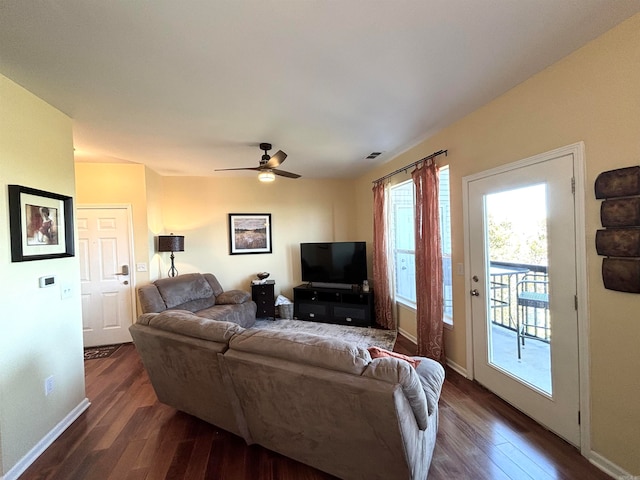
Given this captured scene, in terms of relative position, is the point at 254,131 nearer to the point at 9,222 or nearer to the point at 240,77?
the point at 240,77

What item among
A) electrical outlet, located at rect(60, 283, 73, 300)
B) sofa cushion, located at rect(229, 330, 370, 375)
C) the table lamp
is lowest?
sofa cushion, located at rect(229, 330, 370, 375)

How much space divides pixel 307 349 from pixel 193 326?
0.92 meters

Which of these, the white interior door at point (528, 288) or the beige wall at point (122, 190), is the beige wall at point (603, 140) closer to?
the white interior door at point (528, 288)

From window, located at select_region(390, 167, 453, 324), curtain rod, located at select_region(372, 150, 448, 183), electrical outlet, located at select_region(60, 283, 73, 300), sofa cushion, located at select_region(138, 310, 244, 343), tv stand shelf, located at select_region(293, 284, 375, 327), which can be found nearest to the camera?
sofa cushion, located at select_region(138, 310, 244, 343)

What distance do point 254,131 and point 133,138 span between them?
134 centimetres

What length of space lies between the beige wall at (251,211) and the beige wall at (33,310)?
2.37 m

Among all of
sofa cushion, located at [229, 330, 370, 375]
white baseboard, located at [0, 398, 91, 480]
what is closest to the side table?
white baseboard, located at [0, 398, 91, 480]

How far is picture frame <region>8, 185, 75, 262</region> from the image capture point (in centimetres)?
193

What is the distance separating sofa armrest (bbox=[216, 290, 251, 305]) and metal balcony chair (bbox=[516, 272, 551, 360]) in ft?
12.1

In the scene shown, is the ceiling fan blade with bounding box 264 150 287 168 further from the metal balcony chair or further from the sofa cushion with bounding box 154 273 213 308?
the metal balcony chair

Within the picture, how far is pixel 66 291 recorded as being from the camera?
2418 millimetres

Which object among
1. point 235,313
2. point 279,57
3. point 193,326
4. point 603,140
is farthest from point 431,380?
point 235,313

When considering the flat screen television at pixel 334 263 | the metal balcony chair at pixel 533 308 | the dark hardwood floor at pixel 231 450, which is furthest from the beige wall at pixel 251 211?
the metal balcony chair at pixel 533 308

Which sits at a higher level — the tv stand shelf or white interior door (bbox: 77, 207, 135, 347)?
white interior door (bbox: 77, 207, 135, 347)
